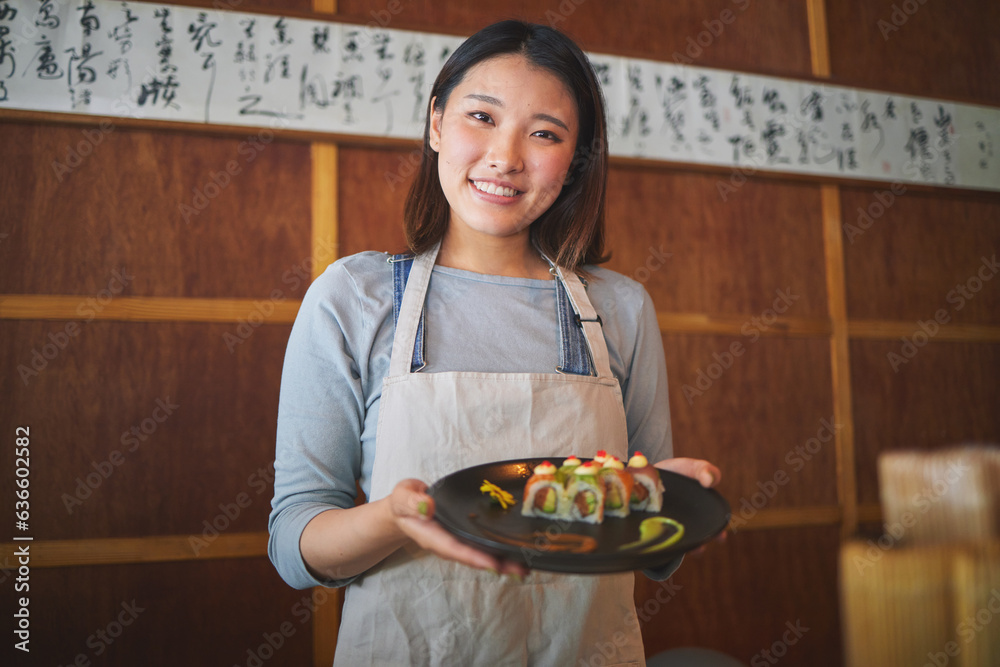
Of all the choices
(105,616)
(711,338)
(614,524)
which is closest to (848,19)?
(711,338)

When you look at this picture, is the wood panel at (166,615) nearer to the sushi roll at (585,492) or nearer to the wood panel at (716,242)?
the sushi roll at (585,492)

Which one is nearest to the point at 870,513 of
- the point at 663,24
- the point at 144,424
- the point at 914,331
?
the point at 914,331

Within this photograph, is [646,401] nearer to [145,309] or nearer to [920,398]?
[145,309]

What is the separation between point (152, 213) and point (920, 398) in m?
3.49

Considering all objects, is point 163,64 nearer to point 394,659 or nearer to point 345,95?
point 345,95

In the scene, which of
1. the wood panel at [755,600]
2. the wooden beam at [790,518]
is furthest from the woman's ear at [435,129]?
the wooden beam at [790,518]

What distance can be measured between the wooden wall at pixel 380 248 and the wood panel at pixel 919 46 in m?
0.01

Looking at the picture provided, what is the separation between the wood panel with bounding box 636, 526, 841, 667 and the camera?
2.84 m

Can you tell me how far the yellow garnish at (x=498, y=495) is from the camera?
1111 millimetres

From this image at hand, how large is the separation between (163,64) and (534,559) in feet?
7.83

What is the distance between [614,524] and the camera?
3.75 ft

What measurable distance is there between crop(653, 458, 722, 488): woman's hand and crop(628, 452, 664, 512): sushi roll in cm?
6

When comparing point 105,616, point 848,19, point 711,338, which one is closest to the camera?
point 105,616

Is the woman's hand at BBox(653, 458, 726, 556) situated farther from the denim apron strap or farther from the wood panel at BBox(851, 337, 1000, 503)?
the wood panel at BBox(851, 337, 1000, 503)
